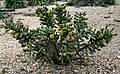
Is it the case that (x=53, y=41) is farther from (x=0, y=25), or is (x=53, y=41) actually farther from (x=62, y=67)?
(x=0, y=25)

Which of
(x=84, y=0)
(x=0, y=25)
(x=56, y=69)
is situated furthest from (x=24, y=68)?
(x=84, y=0)

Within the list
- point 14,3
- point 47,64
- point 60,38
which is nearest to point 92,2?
point 14,3

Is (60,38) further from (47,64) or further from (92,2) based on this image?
(92,2)

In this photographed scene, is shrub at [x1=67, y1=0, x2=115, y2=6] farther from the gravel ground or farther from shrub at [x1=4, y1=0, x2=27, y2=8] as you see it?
the gravel ground

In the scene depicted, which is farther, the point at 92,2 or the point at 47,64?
the point at 92,2

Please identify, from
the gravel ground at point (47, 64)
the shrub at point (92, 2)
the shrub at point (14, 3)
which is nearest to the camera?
the gravel ground at point (47, 64)

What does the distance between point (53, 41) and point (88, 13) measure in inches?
235

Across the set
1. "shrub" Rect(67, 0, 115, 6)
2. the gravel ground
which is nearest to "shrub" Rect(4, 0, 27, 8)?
"shrub" Rect(67, 0, 115, 6)

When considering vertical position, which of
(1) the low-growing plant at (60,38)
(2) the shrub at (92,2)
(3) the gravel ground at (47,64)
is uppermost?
(1) the low-growing plant at (60,38)

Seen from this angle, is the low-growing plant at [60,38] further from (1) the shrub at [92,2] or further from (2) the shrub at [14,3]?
(1) the shrub at [92,2]

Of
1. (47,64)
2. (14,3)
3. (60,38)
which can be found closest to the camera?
(60,38)

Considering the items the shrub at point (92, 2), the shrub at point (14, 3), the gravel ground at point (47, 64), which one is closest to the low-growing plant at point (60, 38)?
the gravel ground at point (47, 64)

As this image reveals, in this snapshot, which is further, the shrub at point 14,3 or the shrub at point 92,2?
the shrub at point 92,2

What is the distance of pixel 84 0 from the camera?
39.8 feet
